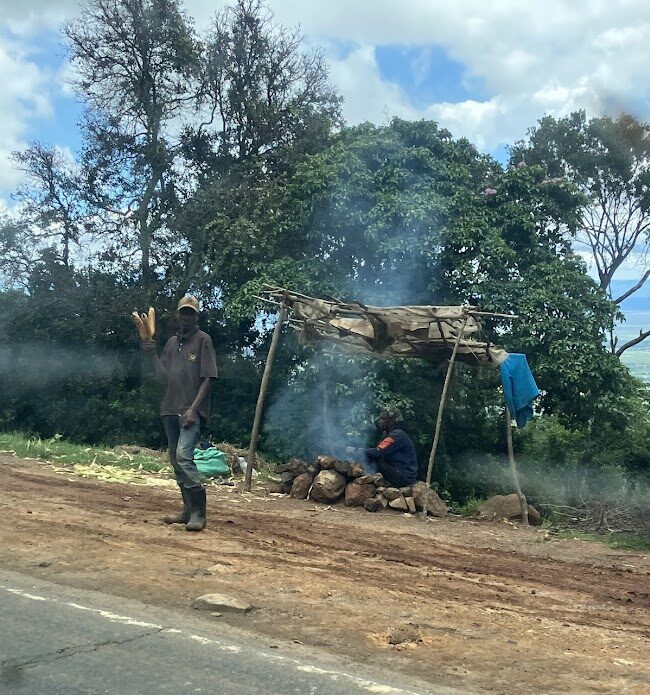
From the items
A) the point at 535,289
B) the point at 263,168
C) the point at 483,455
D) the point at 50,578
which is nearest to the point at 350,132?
the point at 263,168

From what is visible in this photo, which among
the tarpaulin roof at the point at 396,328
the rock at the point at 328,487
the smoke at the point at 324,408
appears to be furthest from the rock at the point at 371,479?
the smoke at the point at 324,408

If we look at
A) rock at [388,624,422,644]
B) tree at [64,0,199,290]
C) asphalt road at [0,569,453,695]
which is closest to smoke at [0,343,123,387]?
tree at [64,0,199,290]

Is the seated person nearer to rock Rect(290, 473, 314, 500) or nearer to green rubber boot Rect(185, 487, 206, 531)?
rock Rect(290, 473, 314, 500)

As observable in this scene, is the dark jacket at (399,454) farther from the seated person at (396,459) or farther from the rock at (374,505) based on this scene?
the rock at (374,505)

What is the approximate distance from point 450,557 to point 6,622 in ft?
13.5

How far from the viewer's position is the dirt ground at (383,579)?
484 centimetres

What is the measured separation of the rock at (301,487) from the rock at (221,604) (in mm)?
5908

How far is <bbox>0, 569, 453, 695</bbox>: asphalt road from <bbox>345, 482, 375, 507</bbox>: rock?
232 inches

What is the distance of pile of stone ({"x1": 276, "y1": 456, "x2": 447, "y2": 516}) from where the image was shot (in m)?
11.2

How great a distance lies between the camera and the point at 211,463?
13.2 m

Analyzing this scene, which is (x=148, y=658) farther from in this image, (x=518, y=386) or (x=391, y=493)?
(x=518, y=386)

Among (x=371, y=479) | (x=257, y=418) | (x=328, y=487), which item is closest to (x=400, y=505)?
(x=371, y=479)

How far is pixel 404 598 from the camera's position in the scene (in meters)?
6.07

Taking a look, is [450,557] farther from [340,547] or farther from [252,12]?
[252,12]
